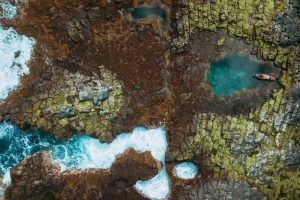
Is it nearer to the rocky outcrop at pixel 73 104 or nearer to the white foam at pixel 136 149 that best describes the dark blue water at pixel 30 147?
the white foam at pixel 136 149

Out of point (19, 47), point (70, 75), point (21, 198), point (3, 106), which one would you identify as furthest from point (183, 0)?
point (21, 198)

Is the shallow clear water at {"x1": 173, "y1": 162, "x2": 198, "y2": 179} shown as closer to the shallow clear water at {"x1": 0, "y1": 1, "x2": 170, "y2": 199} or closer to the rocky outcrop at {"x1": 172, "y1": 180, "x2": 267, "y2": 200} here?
the rocky outcrop at {"x1": 172, "y1": 180, "x2": 267, "y2": 200}

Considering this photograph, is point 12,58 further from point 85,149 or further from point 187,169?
point 187,169

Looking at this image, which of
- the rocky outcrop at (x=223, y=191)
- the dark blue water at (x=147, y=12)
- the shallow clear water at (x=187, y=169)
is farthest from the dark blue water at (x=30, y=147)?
the dark blue water at (x=147, y=12)

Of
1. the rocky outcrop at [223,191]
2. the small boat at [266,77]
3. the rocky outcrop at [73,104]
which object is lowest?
the rocky outcrop at [223,191]

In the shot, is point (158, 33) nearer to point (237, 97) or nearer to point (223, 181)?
point (237, 97)

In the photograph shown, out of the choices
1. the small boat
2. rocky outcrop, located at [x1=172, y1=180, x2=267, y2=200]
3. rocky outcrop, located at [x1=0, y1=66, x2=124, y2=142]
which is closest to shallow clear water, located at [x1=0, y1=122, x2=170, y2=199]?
rocky outcrop, located at [x1=0, y1=66, x2=124, y2=142]
